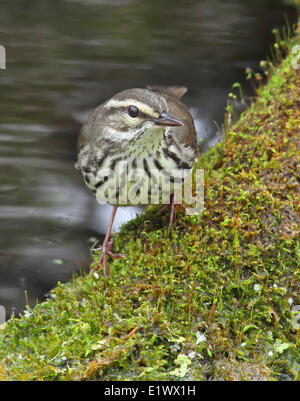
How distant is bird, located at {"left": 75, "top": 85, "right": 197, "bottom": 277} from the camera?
3996mm

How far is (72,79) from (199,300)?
6.39 metres

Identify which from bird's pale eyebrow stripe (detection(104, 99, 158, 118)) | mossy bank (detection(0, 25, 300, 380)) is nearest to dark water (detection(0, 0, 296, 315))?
mossy bank (detection(0, 25, 300, 380))

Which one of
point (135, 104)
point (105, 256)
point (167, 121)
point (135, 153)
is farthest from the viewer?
point (105, 256)

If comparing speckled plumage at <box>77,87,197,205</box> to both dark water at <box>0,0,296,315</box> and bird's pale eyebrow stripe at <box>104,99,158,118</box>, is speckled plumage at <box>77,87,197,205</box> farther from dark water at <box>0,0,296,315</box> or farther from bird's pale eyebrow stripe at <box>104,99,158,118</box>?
dark water at <box>0,0,296,315</box>

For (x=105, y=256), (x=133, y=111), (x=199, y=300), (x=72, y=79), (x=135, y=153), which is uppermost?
(x=72, y=79)

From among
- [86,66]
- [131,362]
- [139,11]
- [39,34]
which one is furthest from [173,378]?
[139,11]

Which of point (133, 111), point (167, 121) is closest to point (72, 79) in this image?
point (133, 111)

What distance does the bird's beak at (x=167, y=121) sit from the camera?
3793 millimetres

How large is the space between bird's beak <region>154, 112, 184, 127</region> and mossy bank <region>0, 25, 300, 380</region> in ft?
3.19

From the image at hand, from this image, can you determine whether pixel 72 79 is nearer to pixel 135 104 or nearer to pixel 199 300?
pixel 135 104

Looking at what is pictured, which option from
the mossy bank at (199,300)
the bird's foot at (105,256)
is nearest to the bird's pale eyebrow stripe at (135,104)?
the mossy bank at (199,300)

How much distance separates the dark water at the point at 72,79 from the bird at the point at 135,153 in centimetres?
190

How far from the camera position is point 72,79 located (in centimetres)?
921
